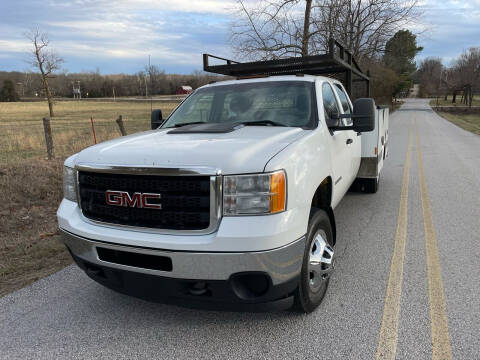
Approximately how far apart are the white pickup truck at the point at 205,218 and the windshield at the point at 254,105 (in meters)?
0.53

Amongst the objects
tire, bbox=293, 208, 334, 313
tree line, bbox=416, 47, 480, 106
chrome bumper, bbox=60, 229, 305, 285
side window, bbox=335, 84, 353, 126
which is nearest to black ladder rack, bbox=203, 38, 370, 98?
side window, bbox=335, 84, 353, 126

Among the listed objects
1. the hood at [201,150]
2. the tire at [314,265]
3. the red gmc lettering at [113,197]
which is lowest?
the tire at [314,265]

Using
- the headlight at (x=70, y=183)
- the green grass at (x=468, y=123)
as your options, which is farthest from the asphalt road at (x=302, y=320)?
the green grass at (x=468, y=123)

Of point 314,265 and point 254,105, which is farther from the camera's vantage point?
point 254,105

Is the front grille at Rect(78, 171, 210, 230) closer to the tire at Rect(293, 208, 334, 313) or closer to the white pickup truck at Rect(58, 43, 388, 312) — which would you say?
the white pickup truck at Rect(58, 43, 388, 312)

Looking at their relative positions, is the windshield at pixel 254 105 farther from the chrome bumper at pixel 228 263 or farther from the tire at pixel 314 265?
the chrome bumper at pixel 228 263

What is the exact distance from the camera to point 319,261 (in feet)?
10.3

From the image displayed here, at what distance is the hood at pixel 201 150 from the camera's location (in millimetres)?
2541

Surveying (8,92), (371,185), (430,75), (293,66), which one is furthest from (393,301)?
(430,75)

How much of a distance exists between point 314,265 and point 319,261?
0.27 ft

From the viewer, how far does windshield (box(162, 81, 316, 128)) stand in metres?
3.88

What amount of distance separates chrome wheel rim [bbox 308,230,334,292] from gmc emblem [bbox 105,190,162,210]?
4.07 ft

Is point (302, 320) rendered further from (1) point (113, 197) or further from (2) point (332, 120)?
(2) point (332, 120)

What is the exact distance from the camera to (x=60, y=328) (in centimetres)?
A: 306
